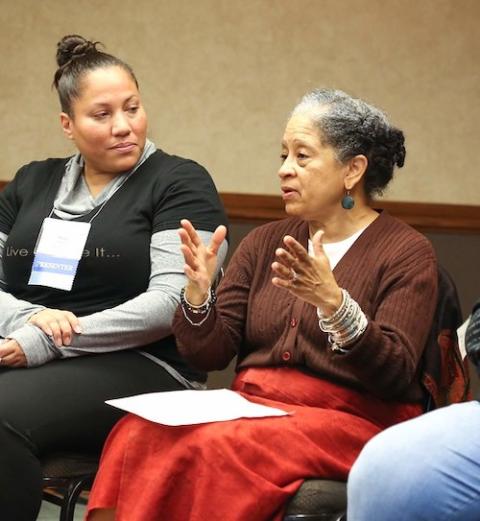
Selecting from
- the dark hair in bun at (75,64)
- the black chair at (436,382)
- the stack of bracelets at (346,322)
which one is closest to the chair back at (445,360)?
the black chair at (436,382)

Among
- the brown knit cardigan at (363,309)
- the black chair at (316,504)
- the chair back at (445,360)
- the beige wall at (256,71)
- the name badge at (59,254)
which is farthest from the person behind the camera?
the beige wall at (256,71)

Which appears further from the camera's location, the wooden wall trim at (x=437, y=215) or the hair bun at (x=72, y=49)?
the wooden wall trim at (x=437, y=215)

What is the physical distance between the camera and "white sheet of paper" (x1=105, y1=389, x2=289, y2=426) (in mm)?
2279

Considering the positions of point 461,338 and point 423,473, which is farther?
point 461,338

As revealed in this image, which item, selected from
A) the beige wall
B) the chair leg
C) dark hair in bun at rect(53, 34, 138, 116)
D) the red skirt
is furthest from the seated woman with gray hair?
the beige wall

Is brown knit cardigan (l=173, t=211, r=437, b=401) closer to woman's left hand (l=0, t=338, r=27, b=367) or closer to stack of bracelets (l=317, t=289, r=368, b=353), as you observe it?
stack of bracelets (l=317, t=289, r=368, b=353)

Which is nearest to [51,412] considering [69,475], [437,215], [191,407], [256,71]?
[69,475]

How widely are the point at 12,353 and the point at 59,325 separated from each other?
0.13m

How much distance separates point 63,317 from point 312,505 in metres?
0.86

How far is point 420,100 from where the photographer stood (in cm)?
439

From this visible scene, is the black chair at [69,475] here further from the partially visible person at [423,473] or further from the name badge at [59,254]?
the partially visible person at [423,473]

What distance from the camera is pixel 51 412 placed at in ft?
8.38

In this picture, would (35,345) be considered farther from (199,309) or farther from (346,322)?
(346,322)

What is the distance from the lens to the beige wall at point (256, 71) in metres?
4.25
